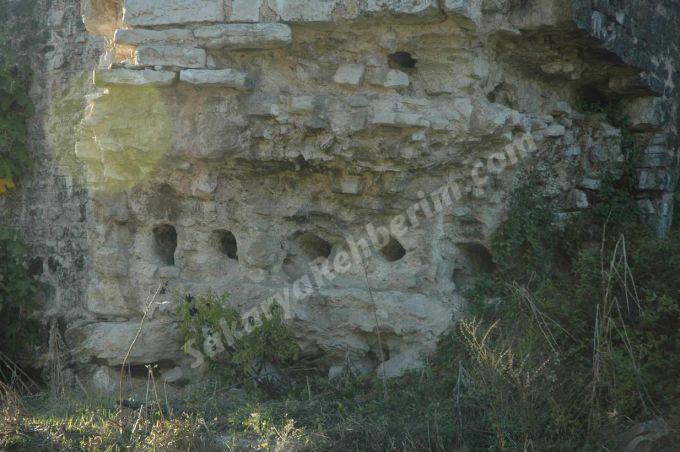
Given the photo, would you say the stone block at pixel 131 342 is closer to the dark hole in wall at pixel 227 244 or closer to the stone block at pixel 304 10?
the dark hole in wall at pixel 227 244

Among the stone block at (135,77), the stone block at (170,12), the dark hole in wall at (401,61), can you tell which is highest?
the stone block at (170,12)

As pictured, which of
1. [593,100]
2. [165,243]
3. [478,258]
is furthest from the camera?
[593,100]

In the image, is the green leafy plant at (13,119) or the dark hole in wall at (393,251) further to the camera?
the green leafy plant at (13,119)

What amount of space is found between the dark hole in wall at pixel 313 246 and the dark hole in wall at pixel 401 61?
4.44 ft

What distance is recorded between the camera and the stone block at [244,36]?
5855mm

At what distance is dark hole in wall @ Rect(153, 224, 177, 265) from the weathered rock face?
22 mm

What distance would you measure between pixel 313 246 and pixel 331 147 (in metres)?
0.96

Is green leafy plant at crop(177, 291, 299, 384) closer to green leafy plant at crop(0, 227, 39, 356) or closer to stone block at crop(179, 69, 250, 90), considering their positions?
stone block at crop(179, 69, 250, 90)

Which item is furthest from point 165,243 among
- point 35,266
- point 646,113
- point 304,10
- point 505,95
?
point 646,113

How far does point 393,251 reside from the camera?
256 inches

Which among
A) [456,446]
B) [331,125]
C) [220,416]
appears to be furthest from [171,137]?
[456,446]

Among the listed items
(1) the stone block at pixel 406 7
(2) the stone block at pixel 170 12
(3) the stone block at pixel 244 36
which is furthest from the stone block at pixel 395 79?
(2) the stone block at pixel 170 12

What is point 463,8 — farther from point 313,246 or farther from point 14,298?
point 14,298

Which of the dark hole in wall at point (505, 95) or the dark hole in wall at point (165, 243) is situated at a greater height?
the dark hole in wall at point (505, 95)
